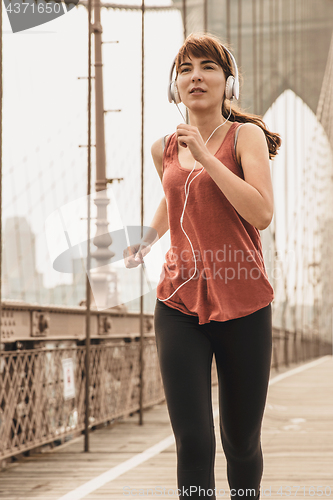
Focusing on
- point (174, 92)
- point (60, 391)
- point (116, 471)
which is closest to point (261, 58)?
point (60, 391)

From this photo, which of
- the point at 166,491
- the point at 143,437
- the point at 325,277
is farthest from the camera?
the point at 325,277

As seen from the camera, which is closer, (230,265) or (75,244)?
(230,265)

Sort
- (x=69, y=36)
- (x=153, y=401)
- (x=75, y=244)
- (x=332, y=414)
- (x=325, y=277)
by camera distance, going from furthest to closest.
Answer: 1. (x=325, y=277)
2. (x=153, y=401)
3. (x=69, y=36)
4. (x=332, y=414)
5. (x=75, y=244)

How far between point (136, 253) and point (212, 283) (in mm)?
218

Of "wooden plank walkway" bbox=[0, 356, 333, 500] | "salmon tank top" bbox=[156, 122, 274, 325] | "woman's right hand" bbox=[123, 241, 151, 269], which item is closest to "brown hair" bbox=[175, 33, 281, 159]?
"salmon tank top" bbox=[156, 122, 274, 325]

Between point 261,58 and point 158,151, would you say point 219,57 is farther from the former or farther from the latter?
point 261,58

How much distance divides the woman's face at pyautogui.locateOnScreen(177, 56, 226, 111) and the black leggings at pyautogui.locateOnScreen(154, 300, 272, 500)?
37 cm

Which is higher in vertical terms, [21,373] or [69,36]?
[69,36]

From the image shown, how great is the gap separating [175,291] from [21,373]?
189 cm

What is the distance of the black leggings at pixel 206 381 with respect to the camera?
4.23 feet

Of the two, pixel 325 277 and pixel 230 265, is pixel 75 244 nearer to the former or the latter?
pixel 230 265

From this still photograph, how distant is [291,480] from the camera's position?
8.25 feet

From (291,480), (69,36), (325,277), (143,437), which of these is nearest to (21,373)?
(143,437)

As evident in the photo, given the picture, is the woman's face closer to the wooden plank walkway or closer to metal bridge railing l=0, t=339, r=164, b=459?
the wooden plank walkway
